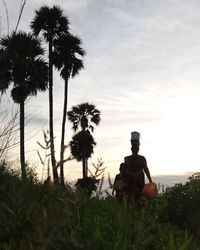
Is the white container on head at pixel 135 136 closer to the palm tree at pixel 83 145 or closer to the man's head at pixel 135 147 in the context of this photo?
the man's head at pixel 135 147

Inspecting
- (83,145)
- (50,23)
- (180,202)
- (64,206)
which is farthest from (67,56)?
(64,206)

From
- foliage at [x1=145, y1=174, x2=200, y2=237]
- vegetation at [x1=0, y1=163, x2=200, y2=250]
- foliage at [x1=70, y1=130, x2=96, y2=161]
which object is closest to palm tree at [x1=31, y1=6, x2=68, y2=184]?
foliage at [x1=70, y1=130, x2=96, y2=161]

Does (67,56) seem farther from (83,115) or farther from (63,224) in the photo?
(63,224)

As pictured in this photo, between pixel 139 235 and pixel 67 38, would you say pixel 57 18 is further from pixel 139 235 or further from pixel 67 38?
pixel 139 235

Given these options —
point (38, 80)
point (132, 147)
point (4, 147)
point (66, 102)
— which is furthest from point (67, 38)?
point (4, 147)

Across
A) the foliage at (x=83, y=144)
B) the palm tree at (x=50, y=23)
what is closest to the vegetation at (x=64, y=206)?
the palm tree at (x=50, y=23)

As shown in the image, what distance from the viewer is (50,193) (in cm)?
160

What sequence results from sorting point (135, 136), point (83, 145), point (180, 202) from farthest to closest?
1. point (83, 145)
2. point (180, 202)
3. point (135, 136)

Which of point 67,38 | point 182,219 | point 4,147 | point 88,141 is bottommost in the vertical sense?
point 182,219

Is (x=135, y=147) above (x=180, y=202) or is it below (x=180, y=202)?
above

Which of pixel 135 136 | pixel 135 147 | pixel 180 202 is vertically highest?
pixel 135 136

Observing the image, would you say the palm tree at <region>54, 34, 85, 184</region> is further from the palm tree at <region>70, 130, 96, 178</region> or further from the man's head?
the man's head

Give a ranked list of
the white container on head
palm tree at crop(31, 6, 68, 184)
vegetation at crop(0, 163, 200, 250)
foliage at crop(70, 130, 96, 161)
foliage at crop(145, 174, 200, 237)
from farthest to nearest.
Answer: foliage at crop(70, 130, 96, 161) < palm tree at crop(31, 6, 68, 184) < foliage at crop(145, 174, 200, 237) < the white container on head < vegetation at crop(0, 163, 200, 250)

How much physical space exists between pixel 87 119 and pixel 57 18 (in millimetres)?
13932
